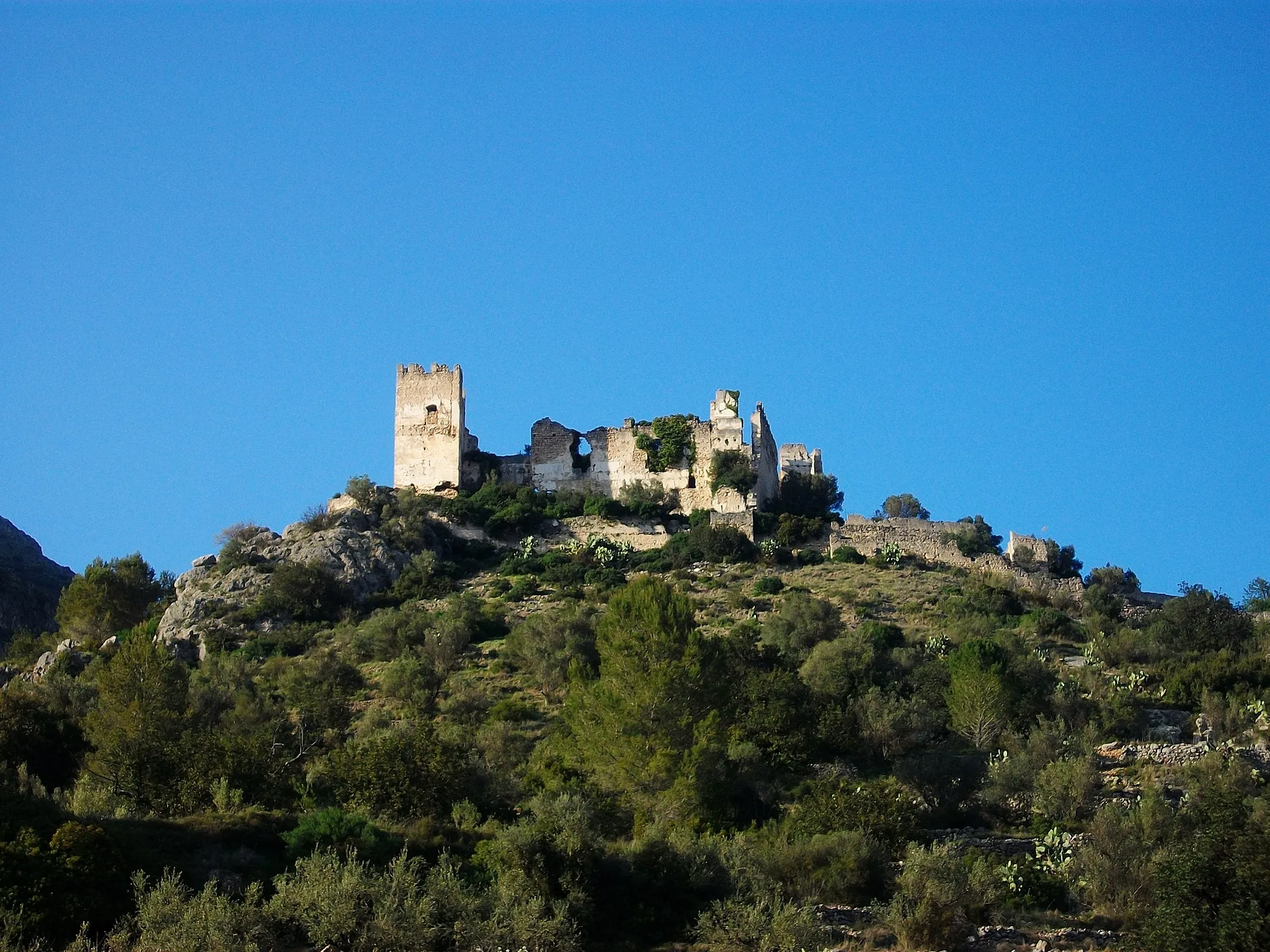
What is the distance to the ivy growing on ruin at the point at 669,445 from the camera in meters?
57.8

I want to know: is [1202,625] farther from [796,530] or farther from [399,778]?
[399,778]

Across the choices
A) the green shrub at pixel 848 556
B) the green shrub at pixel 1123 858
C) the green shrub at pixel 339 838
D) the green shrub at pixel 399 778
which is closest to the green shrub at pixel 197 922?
the green shrub at pixel 339 838

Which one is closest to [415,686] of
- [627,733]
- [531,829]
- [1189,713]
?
[627,733]

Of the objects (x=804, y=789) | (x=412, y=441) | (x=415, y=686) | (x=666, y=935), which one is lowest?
(x=666, y=935)

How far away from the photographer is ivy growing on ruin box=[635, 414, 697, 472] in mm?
57750

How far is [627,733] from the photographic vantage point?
3425 centimetres

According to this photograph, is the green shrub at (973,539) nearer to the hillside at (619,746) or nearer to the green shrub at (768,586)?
the hillside at (619,746)

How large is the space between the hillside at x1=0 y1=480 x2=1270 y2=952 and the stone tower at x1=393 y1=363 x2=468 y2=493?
5.72 ft

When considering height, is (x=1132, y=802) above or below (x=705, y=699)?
below

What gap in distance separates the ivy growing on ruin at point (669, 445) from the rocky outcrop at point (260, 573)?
9216 mm

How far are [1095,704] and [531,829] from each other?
693 inches

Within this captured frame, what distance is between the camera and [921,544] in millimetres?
55594

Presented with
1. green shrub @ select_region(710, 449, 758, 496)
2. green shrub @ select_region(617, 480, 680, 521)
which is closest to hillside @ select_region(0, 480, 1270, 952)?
green shrub @ select_region(617, 480, 680, 521)

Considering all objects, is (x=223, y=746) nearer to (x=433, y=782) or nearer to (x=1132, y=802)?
(x=433, y=782)
